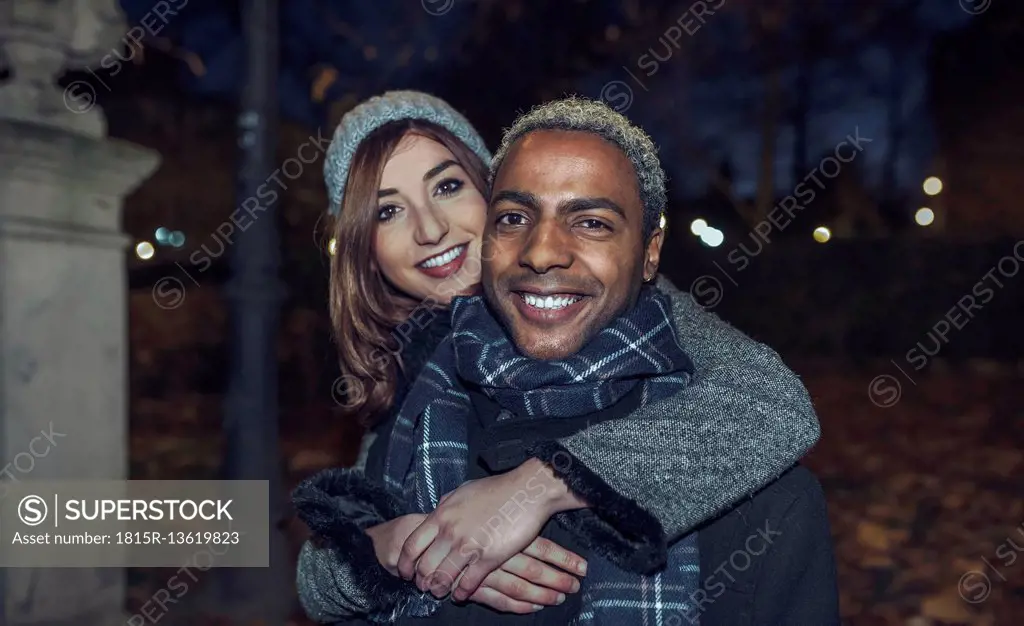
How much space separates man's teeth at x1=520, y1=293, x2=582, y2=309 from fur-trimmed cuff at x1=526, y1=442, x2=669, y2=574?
267 mm

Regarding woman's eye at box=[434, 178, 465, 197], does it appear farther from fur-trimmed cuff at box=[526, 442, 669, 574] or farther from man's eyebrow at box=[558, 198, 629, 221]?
fur-trimmed cuff at box=[526, 442, 669, 574]

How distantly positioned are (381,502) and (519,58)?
9.35 m

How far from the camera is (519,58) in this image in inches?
421

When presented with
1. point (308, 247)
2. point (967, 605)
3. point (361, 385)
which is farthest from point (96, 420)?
point (308, 247)

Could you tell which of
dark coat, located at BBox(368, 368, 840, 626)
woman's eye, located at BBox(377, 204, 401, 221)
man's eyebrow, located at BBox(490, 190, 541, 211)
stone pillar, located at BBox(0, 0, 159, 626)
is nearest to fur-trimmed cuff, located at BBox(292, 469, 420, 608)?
dark coat, located at BBox(368, 368, 840, 626)

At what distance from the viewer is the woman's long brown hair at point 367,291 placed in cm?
256

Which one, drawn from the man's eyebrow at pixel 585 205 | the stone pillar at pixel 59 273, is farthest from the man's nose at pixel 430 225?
the stone pillar at pixel 59 273

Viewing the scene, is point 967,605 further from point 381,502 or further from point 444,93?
point 444,93

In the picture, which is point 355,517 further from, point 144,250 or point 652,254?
point 144,250

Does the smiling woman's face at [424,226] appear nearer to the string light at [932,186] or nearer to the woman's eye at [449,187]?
the woman's eye at [449,187]

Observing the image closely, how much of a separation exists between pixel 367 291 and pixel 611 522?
4.03 ft

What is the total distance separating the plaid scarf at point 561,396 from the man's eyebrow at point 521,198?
0.28 metres

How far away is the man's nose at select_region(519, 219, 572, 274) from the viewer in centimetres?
169

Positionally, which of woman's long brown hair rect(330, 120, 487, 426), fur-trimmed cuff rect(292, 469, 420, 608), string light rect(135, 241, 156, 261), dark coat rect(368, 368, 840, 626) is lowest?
dark coat rect(368, 368, 840, 626)
